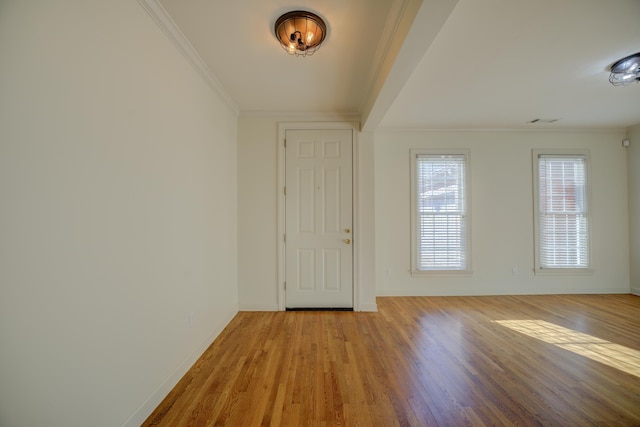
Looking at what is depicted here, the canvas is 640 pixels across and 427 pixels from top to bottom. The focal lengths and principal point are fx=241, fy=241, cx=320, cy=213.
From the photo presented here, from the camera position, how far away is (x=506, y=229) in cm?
387

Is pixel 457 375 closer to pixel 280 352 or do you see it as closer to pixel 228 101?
pixel 280 352

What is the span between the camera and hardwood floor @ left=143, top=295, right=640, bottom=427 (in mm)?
1522

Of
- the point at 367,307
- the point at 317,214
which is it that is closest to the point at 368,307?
the point at 367,307

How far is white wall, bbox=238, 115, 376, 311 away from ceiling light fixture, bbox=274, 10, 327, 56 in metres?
1.41

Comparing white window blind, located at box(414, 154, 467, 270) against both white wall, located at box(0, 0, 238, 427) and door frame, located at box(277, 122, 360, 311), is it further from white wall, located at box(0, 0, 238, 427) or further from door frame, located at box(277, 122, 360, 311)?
white wall, located at box(0, 0, 238, 427)

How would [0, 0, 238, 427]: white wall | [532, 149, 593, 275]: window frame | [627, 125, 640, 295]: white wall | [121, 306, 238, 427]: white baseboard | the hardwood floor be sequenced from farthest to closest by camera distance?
[532, 149, 593, 275]: window frame < [627, 125, 640, 295]: white wall < the hardwood floor < [121, 306, 238, 427]: white baseboard < [0, 0, 238, 427]: white wall

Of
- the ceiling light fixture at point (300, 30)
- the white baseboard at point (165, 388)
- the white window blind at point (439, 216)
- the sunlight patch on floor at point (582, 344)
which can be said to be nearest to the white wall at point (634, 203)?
the sunlight patch on floor at point (582, 344)

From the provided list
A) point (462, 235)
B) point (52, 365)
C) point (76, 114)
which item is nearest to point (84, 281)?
point (52, 365)

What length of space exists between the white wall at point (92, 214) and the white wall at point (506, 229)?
2914mm

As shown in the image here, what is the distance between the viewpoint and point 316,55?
205 centimetres

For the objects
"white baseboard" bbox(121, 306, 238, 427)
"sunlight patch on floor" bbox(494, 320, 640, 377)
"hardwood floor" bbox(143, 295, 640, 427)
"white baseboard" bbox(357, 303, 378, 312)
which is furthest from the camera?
"white baseboard" bbox(357, 303, 378, 312)

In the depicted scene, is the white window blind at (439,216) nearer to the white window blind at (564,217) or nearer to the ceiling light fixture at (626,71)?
the white window blind at (564,217)

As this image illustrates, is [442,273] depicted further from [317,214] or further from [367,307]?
[317,214]

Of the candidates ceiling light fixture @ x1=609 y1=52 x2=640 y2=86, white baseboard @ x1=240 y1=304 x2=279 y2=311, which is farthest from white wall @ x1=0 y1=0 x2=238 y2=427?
ceiling light fixture @ x1=609 y1=52 x2=640 y2=86
